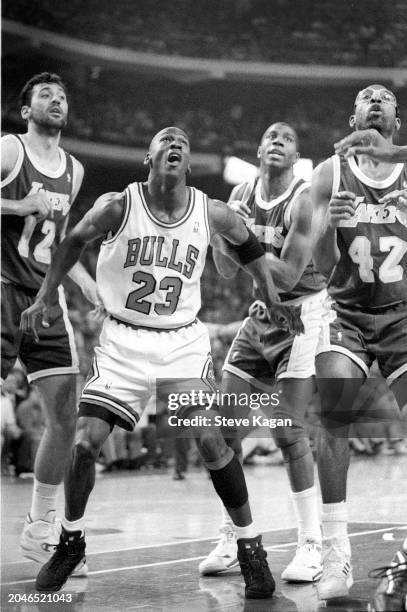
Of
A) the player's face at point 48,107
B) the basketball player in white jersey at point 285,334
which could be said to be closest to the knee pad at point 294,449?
the basketball player in white jersey at point 285,334

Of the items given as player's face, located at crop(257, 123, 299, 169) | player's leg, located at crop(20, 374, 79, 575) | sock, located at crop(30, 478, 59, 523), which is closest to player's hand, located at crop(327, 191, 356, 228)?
player's face, located at crop(257, 123, 299, 169)

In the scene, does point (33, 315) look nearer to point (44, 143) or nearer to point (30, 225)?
point (30, 225)

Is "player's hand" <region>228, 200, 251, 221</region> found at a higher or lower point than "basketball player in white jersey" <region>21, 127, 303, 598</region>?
higher

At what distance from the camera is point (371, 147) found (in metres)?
4.06

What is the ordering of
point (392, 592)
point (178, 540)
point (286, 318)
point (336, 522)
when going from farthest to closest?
point (178, 540) < point (286, 318) < point (336, 522) < point (392, 592)

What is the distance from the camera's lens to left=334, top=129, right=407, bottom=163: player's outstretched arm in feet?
13.2

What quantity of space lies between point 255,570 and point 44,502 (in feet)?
4.01

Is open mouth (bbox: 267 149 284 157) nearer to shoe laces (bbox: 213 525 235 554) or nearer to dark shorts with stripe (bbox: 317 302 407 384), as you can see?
dark shorts with stripe (bbox: 317 302 407 384)

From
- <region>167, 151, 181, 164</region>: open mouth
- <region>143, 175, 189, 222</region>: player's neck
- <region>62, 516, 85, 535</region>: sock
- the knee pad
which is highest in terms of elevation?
Result: <region>167, 151, 181, 164</region>: open mouth

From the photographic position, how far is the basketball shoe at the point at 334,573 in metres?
4.00

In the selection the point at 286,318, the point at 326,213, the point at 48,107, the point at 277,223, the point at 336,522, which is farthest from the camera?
the point at 48,107

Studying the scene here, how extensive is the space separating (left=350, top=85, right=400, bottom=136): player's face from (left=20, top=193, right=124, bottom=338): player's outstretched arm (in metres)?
1.09

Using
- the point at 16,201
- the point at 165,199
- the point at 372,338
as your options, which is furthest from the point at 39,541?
the point at 372,338

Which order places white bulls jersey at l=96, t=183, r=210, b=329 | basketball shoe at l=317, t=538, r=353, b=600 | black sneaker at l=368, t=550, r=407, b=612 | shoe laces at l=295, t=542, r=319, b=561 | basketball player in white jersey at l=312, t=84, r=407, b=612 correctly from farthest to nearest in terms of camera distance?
shoe laces at l=295, t=542, r=319, b=561 < white bulls jersey at l=96, t=183, r=210, b=329 < basketball player in white jersey at l=312, t=84, r=407, b=612 < basketball shoe at l=317, t=538, r=353, b=600 < black sneaker at l=368, t=550, r=407, b=612
